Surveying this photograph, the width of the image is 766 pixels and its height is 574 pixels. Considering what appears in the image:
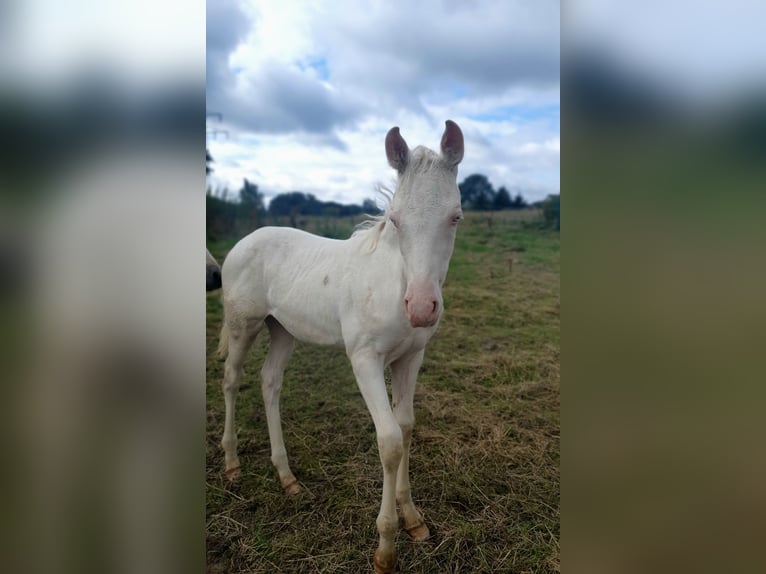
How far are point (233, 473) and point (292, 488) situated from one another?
0.45 m

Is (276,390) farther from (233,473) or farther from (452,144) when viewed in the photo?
(452,144)

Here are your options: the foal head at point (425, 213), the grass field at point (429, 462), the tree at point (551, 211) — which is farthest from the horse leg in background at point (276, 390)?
the tree at point (551, 211)

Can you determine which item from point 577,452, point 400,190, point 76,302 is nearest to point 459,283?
point 400,190

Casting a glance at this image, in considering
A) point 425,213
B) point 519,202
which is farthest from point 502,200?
point 425,213

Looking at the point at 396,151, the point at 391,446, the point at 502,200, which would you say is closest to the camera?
the point at 396,151

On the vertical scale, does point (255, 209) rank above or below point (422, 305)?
above

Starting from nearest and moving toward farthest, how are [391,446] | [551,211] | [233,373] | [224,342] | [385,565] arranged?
1. [391,446]
2. [385,565]
3. [233,373]
4. [224,342]
5. [551,211]

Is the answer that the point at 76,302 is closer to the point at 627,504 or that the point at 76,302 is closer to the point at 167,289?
the point at 167,289

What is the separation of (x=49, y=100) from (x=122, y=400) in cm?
61

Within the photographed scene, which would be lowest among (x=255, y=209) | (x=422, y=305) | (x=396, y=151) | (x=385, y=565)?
(x=385, y=565)

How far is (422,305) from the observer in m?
1.66

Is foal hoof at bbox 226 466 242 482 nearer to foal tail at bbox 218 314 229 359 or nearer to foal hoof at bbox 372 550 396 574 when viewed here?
foal tail at bbox 218 314 229 359

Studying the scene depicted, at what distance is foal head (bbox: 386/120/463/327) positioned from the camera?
168 centimetres

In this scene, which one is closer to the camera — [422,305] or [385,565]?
[422,305]
